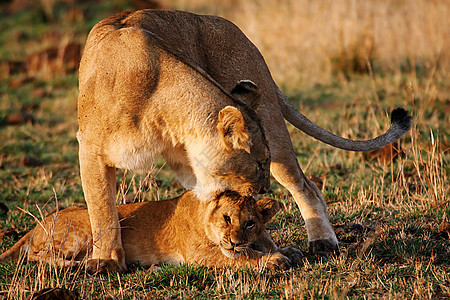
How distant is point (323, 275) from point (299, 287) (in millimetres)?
276

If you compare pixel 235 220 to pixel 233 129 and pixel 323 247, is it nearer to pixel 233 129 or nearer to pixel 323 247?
pixel 233 129

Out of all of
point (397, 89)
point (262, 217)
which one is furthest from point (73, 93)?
point (262, 217)

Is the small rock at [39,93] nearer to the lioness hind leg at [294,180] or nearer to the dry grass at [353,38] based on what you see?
the dry grass at [353,38]

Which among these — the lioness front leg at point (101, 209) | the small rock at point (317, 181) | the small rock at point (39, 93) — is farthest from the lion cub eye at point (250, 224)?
the small rock at point (39, 93)

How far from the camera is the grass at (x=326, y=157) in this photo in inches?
143

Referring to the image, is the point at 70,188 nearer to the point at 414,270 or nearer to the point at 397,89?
the point at 414,270

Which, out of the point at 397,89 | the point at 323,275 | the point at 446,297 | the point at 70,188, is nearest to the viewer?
the point at 446,297

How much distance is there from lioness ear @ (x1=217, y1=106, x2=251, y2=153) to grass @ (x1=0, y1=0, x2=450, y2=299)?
2.70 ft

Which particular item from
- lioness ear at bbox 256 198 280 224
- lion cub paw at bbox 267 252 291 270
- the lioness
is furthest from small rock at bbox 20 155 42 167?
lion cub paw at bbox 267 252 291 270

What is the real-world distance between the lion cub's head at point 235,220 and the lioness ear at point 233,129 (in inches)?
14.9

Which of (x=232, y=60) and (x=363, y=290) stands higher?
(x=232, y=60)

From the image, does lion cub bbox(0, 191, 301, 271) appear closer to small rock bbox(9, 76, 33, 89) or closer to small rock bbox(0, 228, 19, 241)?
small rock bbox(0, 228, 19, 241)

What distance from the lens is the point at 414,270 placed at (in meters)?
3.66

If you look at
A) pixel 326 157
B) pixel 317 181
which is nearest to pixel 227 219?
pixel 317 181
